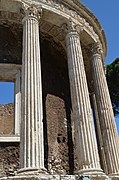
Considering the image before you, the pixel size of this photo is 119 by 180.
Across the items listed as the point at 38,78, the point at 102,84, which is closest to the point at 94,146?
the point at 38,78

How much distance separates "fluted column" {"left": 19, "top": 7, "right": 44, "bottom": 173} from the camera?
22.4 ft

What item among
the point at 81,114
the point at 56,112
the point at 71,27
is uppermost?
the point at 71,27

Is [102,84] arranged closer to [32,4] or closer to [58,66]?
[58,66]

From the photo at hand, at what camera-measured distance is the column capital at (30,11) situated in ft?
31.1

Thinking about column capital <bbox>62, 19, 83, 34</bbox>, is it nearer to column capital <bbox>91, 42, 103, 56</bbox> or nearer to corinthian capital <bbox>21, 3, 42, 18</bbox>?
corinthian capital <bbox>21, 3, 42, 18</bbox>

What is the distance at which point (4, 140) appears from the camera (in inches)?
359

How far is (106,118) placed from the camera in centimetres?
1036

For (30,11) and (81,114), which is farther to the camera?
(30,11)

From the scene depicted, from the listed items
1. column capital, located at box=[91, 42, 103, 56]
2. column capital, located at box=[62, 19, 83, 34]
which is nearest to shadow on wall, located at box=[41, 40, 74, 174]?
column capital, located at box=[91, 42, 103, 56]

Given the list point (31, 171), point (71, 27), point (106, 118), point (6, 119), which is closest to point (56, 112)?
point (106, 118)

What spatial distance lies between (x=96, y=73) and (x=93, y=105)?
2.89 metres

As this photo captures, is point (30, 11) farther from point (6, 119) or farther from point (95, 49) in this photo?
point (6, 119)

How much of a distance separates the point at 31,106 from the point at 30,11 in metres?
3.82

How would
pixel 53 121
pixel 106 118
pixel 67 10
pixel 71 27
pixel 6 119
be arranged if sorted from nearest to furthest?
pixel 106 118, pixel 71 27, pixel 53 121, pixel 67 10, pixel 6 119
